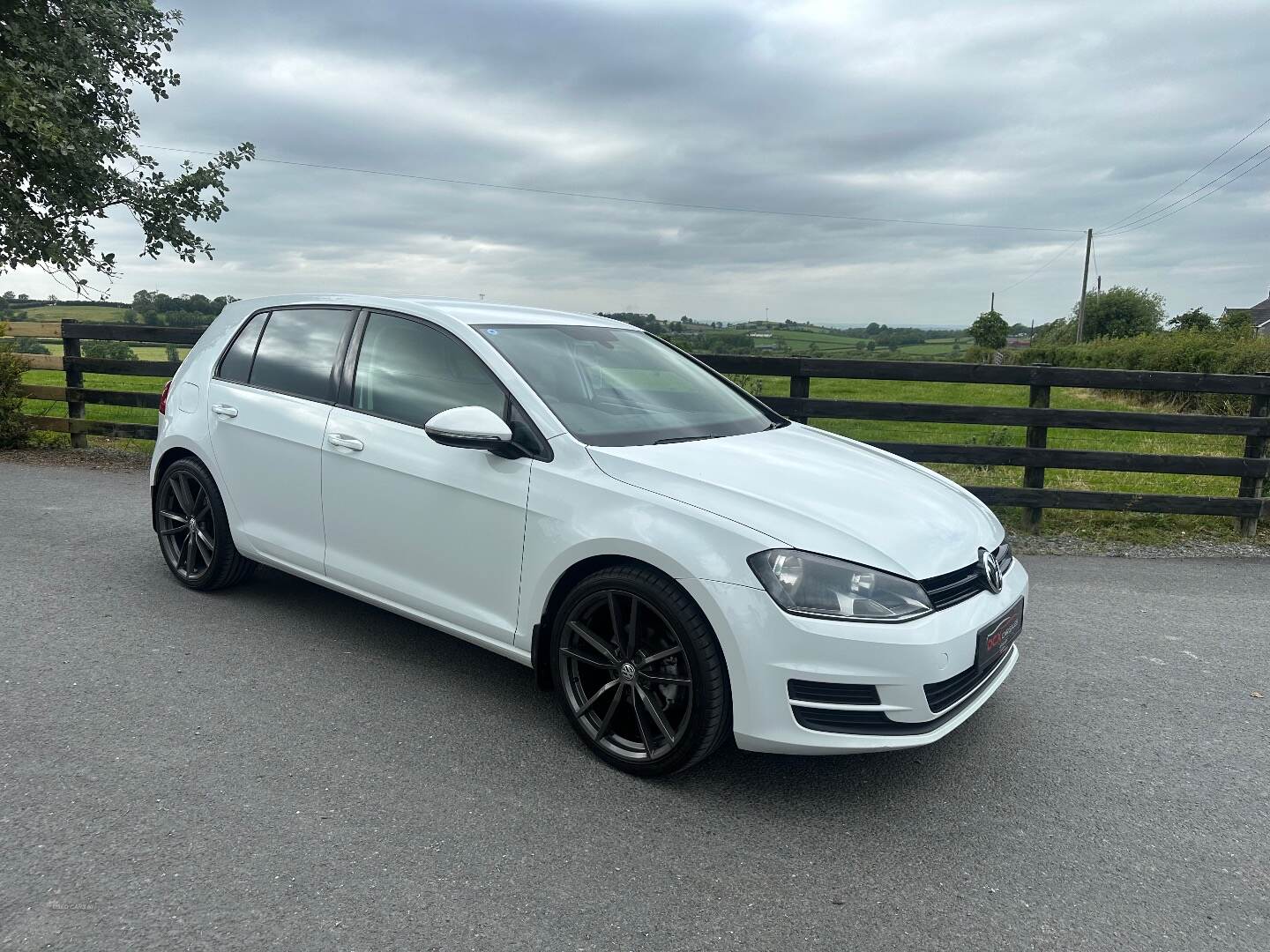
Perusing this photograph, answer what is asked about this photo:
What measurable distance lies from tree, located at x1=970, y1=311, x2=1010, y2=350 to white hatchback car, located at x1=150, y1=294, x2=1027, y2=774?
8030 cm

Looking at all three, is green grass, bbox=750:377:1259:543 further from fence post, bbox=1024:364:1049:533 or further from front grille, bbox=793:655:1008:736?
front grille, bbox=793:655:1008:736

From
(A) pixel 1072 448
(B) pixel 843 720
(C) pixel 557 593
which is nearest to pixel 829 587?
(B) pixel 843 720

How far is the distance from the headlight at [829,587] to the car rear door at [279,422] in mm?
2384

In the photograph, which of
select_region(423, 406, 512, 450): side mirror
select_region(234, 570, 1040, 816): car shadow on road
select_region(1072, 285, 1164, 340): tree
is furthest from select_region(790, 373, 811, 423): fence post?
select_region(1072, 285, 1164, 340): tree

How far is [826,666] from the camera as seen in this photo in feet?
9.52

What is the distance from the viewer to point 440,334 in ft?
13.2

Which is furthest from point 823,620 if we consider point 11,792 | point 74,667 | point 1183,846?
point 74,667

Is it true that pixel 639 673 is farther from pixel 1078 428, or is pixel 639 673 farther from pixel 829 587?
pixel 1078 428

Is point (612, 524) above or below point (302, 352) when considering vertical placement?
below

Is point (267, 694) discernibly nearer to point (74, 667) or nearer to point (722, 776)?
point (74, 667)

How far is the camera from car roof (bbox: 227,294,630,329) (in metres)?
4.16

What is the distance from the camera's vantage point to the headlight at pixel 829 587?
9.59 ft

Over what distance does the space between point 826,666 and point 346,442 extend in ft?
7.91

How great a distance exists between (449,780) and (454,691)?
0.79 metres
